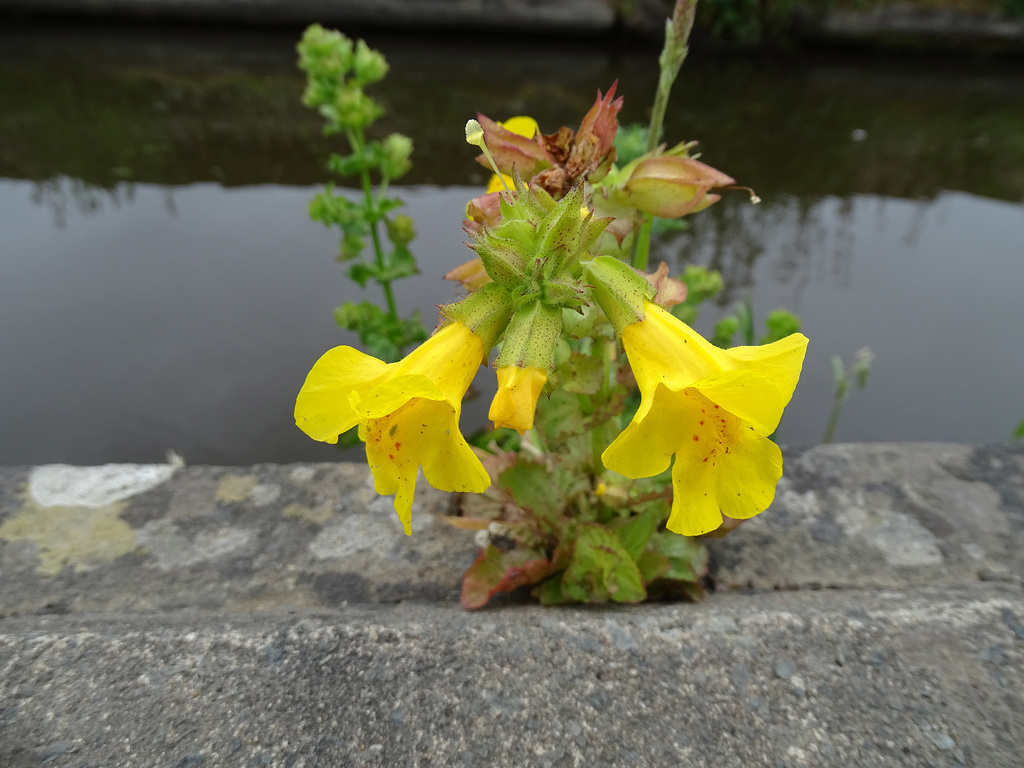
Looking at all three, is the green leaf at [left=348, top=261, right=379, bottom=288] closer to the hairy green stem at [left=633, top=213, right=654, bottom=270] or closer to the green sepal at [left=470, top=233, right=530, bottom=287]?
the hairy green stem at [left=633, top=213, right=654, bottom=270]

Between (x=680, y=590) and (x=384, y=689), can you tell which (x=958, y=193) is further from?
(x=384, y=689)

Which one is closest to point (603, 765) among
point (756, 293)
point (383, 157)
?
point (383, 157)

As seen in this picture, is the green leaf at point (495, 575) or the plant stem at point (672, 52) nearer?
the plant stem at point (672, 52)

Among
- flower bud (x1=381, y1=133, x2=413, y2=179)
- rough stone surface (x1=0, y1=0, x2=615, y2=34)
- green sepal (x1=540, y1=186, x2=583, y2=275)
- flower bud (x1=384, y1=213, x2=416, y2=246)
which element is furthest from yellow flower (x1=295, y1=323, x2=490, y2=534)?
rough stone surface (x1=0, y1=0, x2=615, y2=34)

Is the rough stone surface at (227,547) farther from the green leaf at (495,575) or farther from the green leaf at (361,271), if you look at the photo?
the green leaf at (361,271)

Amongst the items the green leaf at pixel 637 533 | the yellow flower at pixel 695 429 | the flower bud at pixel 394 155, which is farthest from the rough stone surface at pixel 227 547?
the flower bud at pixel 394 155

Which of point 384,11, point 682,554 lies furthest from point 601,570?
point 384,11
